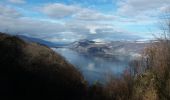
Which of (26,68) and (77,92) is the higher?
(26,68)

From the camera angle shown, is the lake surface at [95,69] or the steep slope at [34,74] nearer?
the steep slope at [34,74]

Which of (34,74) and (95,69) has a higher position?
(34,74)

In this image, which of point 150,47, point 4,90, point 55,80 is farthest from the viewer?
point 150,47

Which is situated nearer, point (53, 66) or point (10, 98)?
point (10, 98)

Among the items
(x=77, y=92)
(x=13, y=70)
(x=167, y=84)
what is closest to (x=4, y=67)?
(x=13, y=70)

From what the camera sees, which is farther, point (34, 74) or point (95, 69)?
point (95, 69)

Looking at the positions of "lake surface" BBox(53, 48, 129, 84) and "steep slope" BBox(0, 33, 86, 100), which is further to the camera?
"lake surface" BBox(53, 48, 129, 84)

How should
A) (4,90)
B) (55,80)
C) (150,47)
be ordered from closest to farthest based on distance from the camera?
(4,90)
(55,80)
(150,47)

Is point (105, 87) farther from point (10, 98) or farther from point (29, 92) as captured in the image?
point (10, 98)
